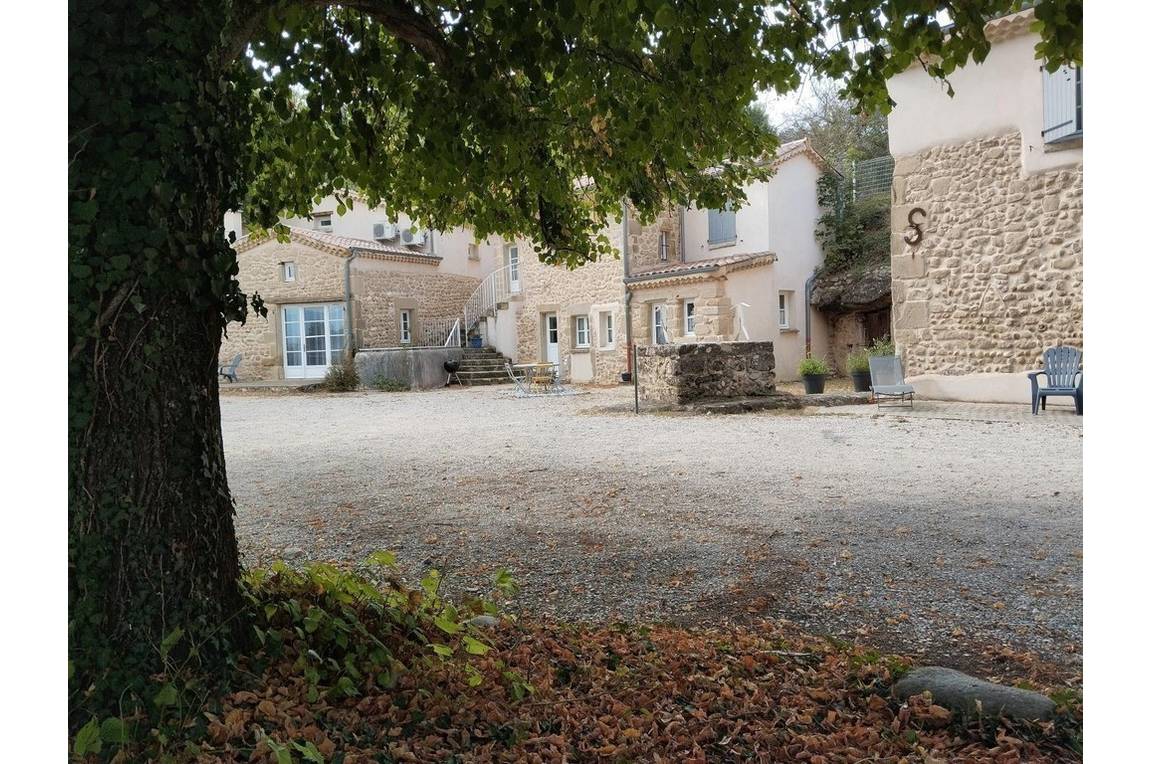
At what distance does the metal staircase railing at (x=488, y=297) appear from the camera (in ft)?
73.9

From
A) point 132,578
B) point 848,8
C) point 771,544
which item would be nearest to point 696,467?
point 771,544

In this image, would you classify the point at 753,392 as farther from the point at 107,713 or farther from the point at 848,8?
the point at 107,713

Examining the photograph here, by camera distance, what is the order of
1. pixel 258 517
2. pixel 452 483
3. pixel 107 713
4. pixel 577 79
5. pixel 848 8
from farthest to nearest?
pixel 452 483 → pixel 258 517 → pixel 577 79 → pixel 848 8 → pixel 107 713

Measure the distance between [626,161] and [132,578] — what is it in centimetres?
324

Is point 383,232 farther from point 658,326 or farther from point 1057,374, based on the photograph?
point 1057,374

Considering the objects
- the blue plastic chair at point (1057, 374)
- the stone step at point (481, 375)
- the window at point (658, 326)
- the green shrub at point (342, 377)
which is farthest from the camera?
the stone step at point (481, 375)

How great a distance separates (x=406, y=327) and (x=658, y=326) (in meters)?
8.41

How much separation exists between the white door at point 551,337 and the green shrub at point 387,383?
3.87 metres

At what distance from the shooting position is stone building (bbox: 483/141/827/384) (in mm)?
18203

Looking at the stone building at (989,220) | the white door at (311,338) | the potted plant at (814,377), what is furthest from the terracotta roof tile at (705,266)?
the white door at (311,338)

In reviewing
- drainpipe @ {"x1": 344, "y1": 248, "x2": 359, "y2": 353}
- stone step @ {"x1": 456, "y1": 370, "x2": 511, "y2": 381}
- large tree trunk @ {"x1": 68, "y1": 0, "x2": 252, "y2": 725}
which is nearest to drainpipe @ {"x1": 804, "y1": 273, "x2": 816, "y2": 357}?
stone step @ {"x1": 456, "y1": 370, "x2": 511, "y2": 381}

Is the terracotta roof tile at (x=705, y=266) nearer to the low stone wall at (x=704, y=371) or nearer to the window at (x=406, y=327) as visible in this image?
the low stone wall at (x=704, y=371)

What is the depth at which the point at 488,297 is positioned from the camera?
920 inches

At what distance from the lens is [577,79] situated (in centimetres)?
371
